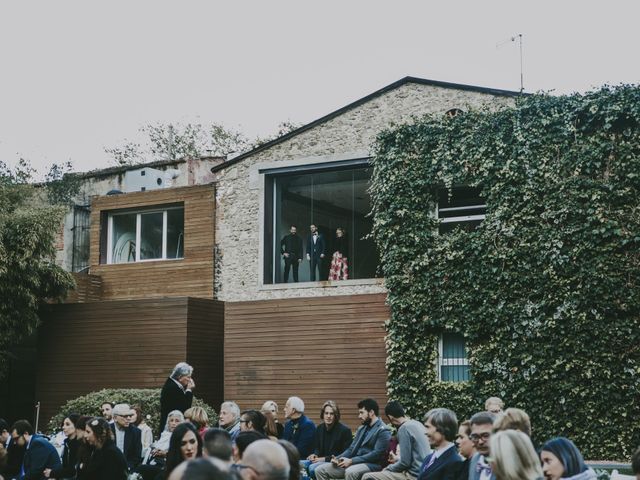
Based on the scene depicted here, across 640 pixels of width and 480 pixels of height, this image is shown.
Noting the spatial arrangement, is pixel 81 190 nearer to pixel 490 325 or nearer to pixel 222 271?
pixel 222 271

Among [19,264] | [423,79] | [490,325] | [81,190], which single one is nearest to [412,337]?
[490,325]

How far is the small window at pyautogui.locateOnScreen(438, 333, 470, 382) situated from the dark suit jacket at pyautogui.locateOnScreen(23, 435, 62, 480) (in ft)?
28.4

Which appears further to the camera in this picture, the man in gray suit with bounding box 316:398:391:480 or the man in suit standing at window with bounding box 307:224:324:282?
the man in suit standing at window with bounding box 307:224:324:282

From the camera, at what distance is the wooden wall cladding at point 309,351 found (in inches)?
722

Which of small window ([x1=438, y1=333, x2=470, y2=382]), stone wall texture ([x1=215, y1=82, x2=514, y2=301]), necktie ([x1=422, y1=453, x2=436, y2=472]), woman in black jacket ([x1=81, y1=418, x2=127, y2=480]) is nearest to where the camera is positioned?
necktie ([x1=422, y1=453, x2=436, y2=472])

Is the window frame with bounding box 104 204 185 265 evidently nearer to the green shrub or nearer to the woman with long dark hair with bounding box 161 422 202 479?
the green shrub

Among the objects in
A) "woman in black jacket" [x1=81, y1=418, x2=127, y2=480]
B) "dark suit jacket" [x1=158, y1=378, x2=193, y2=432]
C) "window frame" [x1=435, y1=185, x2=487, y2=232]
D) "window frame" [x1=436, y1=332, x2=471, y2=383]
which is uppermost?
"window frame" [x1=435, y1=185, x2=487, y2=232]

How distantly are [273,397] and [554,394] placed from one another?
6374mm

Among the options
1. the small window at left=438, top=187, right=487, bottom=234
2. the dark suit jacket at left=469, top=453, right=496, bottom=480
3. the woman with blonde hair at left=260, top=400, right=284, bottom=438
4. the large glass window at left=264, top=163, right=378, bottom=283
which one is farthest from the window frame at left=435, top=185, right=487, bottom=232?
the dark suit jacket at left=469, top=453, right=496, bottom=480

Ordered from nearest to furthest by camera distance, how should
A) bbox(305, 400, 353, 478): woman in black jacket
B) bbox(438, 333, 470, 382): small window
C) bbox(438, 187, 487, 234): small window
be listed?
bbox(305, 400, 353, 478): woman in black jacket < bbox(438, 333, 470, 382): small window < bbox(438, 187, 487, 234): small window

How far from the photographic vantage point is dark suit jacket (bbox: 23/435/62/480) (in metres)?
11.0

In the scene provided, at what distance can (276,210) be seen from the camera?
21031mm

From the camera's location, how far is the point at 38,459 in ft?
36.4

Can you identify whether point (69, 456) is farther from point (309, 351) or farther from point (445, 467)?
point (309, 351)
